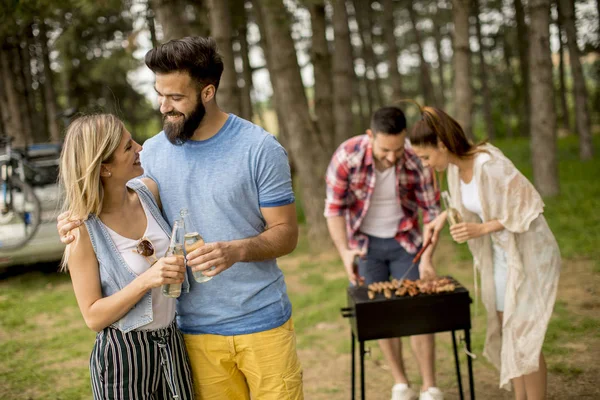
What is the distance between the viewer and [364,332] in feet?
12.5

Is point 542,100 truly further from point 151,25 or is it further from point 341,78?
point 151,25

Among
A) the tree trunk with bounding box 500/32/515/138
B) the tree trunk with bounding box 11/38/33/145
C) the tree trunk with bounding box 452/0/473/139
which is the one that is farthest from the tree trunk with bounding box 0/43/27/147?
the tree trunk with bounding box 500/32/515/138

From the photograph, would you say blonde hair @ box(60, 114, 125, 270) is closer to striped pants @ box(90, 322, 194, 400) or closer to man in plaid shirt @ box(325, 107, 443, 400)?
striped pants @ box(90, 322, 194, 400)

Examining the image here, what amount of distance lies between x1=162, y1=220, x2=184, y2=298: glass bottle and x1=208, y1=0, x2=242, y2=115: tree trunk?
5.70m

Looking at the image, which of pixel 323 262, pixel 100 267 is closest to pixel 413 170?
pixel 100 267

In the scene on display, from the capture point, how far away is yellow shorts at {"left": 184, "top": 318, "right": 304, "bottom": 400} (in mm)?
2711

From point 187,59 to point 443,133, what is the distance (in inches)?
68.3

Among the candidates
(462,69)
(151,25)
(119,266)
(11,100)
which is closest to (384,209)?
(119,266)

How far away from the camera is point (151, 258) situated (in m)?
2.56

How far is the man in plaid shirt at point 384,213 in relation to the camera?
4.38 meters

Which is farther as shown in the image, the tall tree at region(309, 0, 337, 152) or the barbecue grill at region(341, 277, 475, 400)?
the tall tree at region(309, 0, 337, 152)

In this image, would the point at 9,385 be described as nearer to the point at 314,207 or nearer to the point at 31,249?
the point at 31,249

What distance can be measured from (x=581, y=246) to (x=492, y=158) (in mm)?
5338

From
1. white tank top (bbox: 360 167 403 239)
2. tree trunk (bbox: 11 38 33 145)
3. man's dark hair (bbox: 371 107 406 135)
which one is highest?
tree trunk (bbox: 11 38 33 145)
